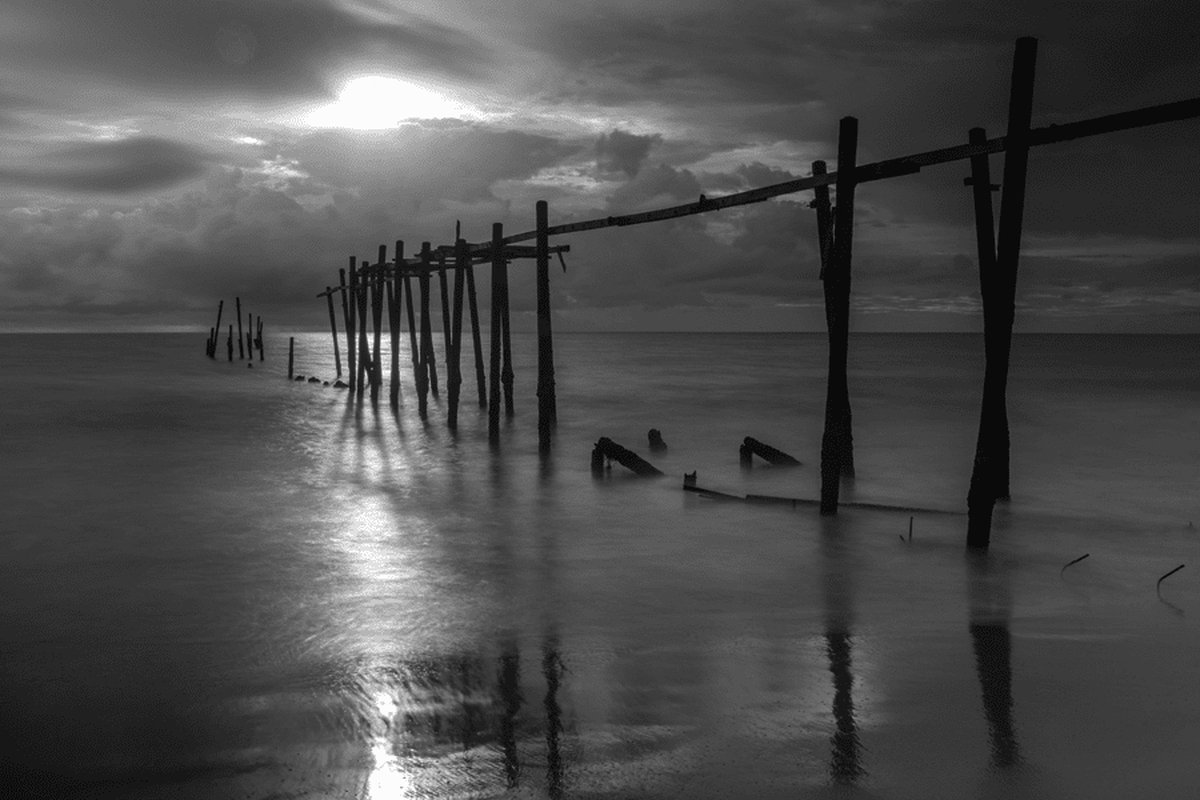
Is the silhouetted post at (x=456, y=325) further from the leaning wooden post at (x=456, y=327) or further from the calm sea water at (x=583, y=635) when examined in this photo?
the calm sea water at (x=583, y=635)

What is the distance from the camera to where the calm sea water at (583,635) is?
3809 mm

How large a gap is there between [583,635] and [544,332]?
25.2 feet

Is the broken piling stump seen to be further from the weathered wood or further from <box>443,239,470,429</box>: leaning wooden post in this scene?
<box>443,239,470,429</box>: leaning wooden post

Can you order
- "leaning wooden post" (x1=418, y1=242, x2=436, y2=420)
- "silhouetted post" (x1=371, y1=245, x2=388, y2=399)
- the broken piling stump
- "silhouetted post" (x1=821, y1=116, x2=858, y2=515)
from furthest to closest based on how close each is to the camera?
"silhouetted post" (x1=371, y1=245, x2=388, y2=399) < "leaning wooden post" (x1=418, y1=242, x2=436, y2=420) < the broken piling stump < "silhouetted post" (x1=821, y1=116, x2=858, y2=515)

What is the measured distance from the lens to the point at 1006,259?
688 centimetres

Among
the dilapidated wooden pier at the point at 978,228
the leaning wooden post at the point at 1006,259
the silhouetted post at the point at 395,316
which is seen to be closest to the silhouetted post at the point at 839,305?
the dilapidated wooden pier at the point at 978,228

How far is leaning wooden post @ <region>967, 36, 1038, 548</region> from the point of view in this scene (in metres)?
6.42

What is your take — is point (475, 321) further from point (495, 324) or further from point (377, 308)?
point (495, 324)

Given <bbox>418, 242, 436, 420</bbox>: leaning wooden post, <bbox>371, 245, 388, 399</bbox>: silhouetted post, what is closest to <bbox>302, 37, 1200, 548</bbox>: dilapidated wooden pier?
<bbox>418, 242, 436, 420</bbox>: leaning wooden post

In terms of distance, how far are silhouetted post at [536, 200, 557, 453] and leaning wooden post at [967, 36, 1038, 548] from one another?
20.8ft

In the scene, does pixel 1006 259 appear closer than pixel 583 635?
No

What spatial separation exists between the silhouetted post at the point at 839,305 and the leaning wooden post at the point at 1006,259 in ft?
4.13

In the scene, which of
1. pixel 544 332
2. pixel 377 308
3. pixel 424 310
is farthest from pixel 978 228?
pixel 377 308

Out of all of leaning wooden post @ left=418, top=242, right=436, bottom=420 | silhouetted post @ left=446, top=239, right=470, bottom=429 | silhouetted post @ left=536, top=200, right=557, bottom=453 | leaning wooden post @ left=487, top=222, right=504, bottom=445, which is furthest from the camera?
leaning wooden post @ left=418, top=242, right=436, bottom=420
